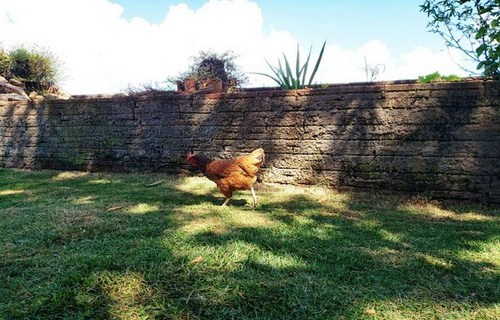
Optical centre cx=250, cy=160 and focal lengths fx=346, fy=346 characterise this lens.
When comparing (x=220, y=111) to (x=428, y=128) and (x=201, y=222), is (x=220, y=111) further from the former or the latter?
(x=428, y=128)

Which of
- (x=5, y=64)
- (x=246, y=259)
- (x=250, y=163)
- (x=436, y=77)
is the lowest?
(x=246, y=259)

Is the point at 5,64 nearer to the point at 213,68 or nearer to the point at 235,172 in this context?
the point at 213,68

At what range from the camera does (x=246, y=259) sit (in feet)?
7.97

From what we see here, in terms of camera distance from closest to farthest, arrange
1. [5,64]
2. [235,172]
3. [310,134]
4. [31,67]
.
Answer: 1. [235,172]
2. [310,134]
3. [5,64]
4. [31,67]

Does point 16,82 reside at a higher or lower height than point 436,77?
higher

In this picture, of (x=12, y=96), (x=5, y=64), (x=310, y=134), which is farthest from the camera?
(x=5, y=64)

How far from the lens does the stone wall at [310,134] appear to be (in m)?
4.20

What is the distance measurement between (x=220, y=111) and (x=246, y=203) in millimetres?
1918

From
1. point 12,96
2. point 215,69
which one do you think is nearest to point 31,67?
point 12,96

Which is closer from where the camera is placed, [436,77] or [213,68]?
[436,77]

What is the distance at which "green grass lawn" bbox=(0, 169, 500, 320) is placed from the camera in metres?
1.88

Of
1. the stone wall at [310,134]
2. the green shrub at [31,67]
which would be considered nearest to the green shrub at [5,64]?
the green shrub at [31,67]

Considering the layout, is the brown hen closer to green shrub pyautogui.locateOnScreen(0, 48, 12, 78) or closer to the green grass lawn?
the green grass lawn

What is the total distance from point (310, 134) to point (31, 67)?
1038cm
